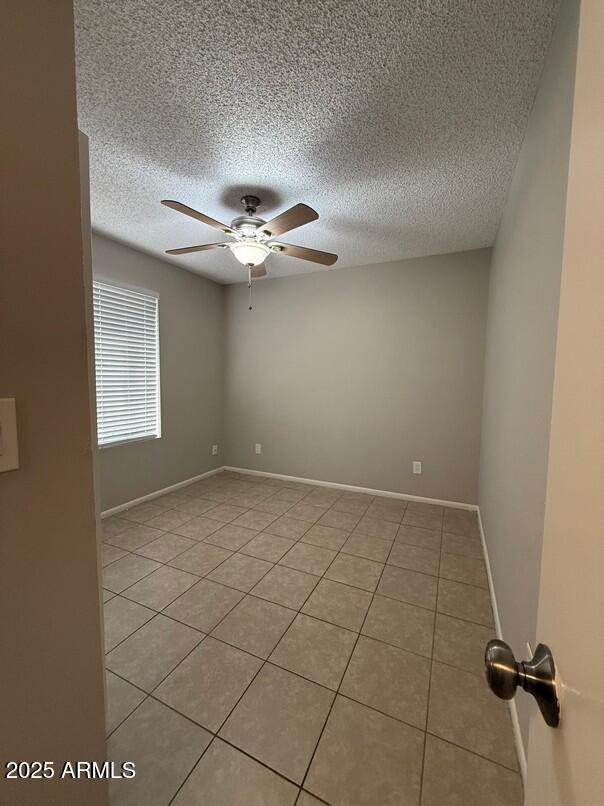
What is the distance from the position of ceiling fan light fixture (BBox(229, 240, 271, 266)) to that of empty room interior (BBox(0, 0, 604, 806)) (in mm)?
32

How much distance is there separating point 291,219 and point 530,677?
1941 millimetres

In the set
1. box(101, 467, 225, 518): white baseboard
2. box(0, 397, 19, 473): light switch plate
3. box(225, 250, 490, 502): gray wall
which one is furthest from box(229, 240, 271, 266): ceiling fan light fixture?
box(101, 467, 225, 518): white baseboard

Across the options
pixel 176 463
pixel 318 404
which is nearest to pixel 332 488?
pixel 318 404

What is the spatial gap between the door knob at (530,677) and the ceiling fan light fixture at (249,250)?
2244 millimetres

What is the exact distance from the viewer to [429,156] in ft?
5.47

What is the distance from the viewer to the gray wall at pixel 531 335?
956mm

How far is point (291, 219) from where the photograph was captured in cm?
171

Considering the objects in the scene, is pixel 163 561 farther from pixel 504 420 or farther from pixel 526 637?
pixel 504 420

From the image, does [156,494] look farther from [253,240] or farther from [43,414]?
[43,414]

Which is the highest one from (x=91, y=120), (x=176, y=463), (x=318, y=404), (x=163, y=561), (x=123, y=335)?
(x=91, y=120)

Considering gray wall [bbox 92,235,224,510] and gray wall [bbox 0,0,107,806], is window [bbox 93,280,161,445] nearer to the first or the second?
gray wall [bbox 92,235,224,510]

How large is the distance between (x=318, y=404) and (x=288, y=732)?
9.29 feet

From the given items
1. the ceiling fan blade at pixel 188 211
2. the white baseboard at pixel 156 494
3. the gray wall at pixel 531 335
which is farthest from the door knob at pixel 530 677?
the white baseboard at pixel 156 494

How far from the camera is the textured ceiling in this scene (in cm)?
104
